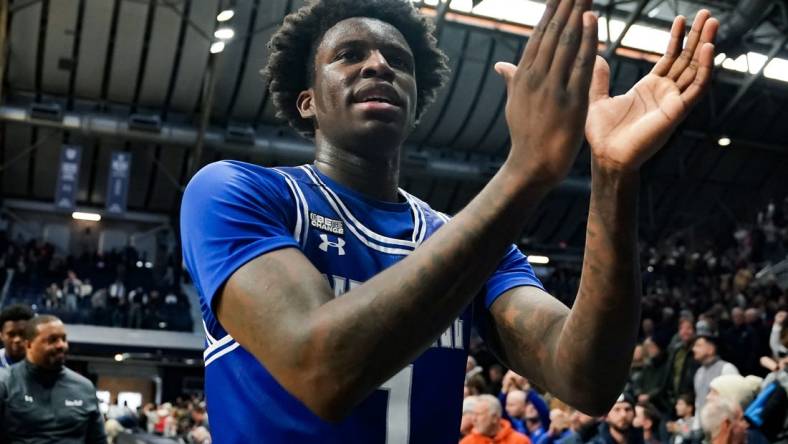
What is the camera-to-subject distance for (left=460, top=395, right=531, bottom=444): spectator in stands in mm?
6504

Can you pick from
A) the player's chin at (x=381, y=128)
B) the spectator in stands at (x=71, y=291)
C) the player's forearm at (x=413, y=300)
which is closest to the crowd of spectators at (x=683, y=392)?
the player's chin at (x=381, y=128)

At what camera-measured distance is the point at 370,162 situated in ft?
5.85

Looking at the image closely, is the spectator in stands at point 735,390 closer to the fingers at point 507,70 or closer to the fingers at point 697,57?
the fingers at point 697,57

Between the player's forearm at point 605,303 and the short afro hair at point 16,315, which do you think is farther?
the short afro hair at point 16,315

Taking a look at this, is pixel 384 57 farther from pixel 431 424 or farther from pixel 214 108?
pixel 214 108

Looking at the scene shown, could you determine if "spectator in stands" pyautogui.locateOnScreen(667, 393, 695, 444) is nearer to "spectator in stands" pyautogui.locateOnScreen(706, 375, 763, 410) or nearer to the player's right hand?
"spectator in stands" pyautogui.locateOnScreen(706, 375, 763, 410)

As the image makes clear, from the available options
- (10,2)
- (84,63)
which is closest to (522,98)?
(10,2)

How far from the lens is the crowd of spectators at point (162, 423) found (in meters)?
9.84

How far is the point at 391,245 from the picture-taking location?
67.4 inches

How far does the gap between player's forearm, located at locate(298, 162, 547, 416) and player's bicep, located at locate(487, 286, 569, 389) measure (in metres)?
0.53

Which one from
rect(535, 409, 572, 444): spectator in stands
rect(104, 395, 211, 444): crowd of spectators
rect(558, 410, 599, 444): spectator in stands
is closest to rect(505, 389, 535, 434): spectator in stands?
rect(535, 409, 572, 444): spectator in stands

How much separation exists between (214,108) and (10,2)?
5.78m

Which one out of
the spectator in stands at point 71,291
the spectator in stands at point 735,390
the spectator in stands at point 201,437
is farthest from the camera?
the spectator in stands at point 71,291

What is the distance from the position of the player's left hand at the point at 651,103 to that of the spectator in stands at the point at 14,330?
5.10m
